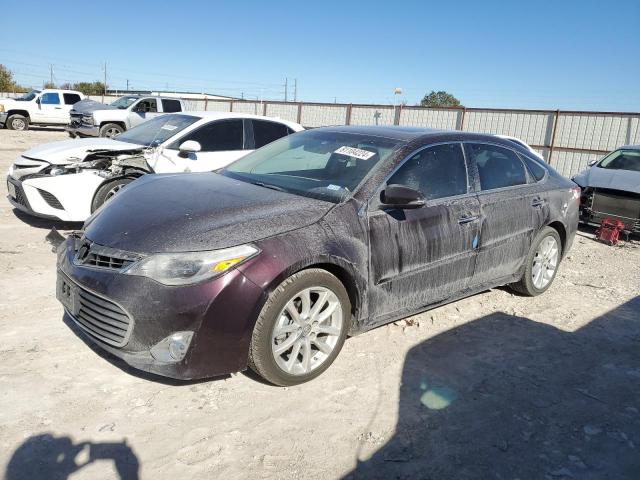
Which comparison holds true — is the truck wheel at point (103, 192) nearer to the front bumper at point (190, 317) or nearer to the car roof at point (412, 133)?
the car roof at point (412, 133)

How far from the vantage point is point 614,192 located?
8.45 m

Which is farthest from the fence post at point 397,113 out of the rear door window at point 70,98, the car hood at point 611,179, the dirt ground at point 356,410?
the dirt ground at point 356,410

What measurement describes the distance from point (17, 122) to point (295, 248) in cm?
2464

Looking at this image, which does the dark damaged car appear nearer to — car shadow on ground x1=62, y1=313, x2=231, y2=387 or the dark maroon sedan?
the dark maroon sedan

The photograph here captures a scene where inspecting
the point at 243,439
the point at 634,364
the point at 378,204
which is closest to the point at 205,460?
the point at 243,439

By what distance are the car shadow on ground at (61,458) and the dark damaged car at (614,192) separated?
26.8ft

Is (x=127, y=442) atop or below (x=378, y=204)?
below

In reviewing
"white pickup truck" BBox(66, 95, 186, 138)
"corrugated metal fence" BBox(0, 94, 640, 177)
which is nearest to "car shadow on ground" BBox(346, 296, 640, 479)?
"corrugated metal fence" BBox(0, 94, 640, 177)

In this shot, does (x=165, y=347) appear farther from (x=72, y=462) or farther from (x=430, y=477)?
(x=430, y=477)

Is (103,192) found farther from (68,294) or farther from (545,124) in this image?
(545,124)

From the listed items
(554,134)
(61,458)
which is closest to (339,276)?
(61,458)

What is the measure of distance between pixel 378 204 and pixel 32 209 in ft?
14.8

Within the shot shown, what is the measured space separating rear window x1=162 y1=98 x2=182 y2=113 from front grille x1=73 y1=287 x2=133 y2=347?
17090mm

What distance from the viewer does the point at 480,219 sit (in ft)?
14.0
